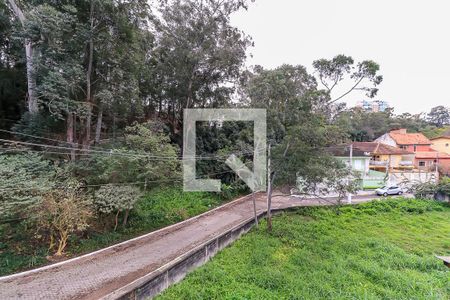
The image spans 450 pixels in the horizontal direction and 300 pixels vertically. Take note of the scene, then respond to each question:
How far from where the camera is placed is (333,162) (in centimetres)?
832

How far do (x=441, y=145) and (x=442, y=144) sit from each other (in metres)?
0.16

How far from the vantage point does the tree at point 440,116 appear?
49875mm

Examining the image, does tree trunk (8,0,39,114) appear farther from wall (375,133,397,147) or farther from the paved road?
wall (375,133,397,147)

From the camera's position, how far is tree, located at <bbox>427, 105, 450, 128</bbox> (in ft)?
164

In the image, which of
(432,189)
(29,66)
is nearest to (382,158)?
(432,189)

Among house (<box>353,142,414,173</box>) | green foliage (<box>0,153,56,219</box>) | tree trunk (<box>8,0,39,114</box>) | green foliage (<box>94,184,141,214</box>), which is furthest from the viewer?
house (<box>353,142,414,173</box>)

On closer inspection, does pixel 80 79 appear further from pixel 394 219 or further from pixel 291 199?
pixel 394 219

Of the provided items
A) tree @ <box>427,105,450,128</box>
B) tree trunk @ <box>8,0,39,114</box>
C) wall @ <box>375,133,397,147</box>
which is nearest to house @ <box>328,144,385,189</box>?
wall @ <box>375,133,397,147</box>

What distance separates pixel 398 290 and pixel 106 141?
1166 centimetres

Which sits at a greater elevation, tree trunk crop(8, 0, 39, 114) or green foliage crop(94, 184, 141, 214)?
tree trunk crop(8, 0, 39, 114)

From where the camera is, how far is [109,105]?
10.0 metres

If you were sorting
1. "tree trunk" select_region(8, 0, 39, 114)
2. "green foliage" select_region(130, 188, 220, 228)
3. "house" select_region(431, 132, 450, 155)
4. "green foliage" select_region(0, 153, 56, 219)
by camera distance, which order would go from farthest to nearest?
"house" select_region(431, 132, 450, 155) → "green foliage" select_region(130, 188, 220, 228) → "tree trunk" select_region(8, 0, 39, 114) → "green foliage" select_region(0, 153, 56, 219)

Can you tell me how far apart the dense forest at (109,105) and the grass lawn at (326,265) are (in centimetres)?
234

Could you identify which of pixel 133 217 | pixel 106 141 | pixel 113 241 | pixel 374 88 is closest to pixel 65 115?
pixel 106 141
